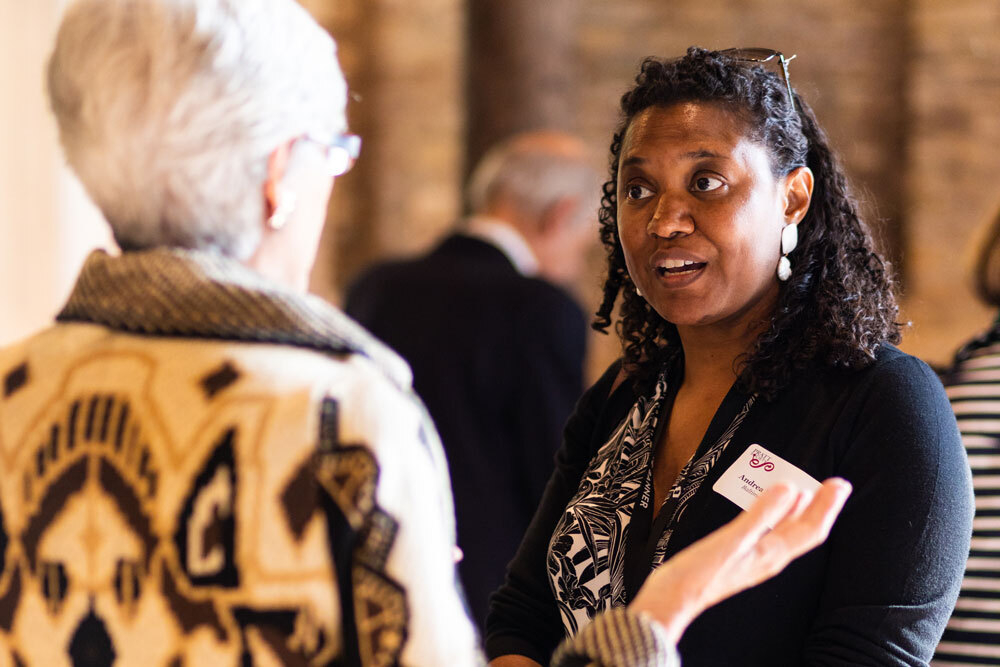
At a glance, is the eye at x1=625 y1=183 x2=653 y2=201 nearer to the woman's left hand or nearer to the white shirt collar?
the woman's left hand

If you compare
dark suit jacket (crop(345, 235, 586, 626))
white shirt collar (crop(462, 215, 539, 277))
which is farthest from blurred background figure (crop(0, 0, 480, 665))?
white shirt collar (crop(462, 215, 539, 277))

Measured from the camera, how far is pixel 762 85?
1678mm

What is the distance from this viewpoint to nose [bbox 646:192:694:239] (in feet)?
5.31

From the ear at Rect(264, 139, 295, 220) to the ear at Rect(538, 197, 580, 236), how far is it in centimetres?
264

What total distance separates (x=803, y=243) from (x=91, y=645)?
115 cm

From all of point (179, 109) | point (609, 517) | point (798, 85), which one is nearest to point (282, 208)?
point (179, 109)

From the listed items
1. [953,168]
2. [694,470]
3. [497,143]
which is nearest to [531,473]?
[694,470]

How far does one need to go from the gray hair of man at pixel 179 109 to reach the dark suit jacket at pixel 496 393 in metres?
2.01

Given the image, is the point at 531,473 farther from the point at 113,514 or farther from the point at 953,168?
the point at 953,168

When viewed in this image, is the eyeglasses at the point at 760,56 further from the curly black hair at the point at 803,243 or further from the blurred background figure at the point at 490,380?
the blurred background figure at the point at 490,380

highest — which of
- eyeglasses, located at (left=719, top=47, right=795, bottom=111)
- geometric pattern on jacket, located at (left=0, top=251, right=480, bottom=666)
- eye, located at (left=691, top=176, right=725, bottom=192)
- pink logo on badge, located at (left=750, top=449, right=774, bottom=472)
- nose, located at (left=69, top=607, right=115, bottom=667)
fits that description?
eyeglasses, located at (left=719, top=47, right=795, bottom=111)

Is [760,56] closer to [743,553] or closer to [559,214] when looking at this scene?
[743,553]

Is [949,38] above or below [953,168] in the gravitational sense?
above

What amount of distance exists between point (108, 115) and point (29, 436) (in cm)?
35
